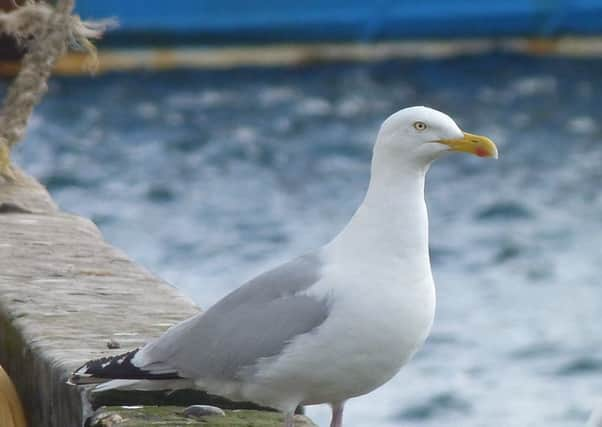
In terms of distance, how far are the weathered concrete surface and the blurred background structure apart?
228cm

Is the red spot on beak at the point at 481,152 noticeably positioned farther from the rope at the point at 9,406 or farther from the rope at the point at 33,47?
the rope at the point at 33,47

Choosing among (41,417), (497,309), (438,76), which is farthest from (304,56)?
(41,417)

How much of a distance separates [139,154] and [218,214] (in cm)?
242

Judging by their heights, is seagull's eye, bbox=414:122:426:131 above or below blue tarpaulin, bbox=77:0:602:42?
below

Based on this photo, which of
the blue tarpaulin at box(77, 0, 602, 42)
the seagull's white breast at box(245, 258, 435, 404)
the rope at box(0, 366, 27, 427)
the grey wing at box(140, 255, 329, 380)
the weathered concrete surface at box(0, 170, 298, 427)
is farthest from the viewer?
the blue tarpaulin at box(77, 0, 602, 42)

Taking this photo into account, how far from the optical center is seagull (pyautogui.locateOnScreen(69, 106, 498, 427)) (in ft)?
9.57

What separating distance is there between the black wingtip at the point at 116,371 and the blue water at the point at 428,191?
3200 millimetres

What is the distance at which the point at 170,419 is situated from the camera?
3113mm

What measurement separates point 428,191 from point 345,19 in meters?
6.92

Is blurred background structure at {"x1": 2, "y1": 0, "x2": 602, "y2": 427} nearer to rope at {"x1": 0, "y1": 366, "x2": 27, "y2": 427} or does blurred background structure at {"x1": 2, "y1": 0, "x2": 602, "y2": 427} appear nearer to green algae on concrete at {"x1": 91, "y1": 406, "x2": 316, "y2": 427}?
rope at {"x1": 0, "y1": 366, "x2": 27, "y2": 427}

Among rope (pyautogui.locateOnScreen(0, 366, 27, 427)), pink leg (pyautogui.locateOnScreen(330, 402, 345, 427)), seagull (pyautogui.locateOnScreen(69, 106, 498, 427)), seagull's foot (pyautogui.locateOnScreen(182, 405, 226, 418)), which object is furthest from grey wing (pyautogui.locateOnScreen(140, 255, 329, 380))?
rope (pyautogui.locateOnScreen(0, 366, 27, 427))

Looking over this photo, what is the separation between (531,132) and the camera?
14.4 metres

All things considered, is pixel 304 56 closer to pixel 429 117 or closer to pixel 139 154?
pixel 139 154

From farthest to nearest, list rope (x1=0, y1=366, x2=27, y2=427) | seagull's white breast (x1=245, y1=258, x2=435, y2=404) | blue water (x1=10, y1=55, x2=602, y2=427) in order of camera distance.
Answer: blue water (x1=10, y1=55, x2=602, y2=427) → rope (x1=0, y1=366, x2=27, y2=427) → seagull's white breast (x1=245, y1=258, x2=435, y2=404)
